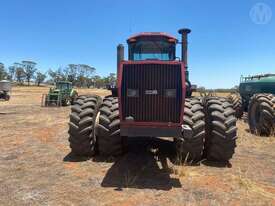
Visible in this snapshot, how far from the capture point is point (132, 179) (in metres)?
6.80

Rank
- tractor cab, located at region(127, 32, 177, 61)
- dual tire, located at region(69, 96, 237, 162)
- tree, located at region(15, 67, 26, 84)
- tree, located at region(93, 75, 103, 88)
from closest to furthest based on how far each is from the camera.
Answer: dual tire, located at region(69, 96, 237, 162), tractor cab, located at region(127, 32, 177, 61), tree, located at region(15, 67, 26, 84), tree, located at region(93, 75, 103, 88)

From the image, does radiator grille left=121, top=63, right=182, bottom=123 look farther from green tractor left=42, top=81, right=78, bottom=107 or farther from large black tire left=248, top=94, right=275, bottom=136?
green tractor left=42, top=81, right=78, bottom=107

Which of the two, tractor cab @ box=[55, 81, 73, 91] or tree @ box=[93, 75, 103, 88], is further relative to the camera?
tree @ box=[93, 75, 103, 88]

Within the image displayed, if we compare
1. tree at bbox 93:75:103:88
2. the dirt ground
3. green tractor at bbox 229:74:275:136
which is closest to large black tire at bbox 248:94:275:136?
green tractor at bbox 229:74:275:136

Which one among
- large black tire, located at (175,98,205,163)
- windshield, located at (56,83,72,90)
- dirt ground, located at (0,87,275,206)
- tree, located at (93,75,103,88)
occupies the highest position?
tree, located at (93,75,103,88)

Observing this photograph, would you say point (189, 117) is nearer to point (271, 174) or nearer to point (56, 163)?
point (271, 174)

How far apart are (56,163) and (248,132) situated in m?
8.42

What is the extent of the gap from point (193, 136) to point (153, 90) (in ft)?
4.82

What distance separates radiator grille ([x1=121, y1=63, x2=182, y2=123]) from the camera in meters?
7.02

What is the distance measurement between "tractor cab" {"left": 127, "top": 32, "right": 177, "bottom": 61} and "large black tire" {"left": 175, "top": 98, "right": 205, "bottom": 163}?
184 cm

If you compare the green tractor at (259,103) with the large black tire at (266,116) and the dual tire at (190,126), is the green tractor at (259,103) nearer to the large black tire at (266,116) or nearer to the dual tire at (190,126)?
the large black tire at (266,116)

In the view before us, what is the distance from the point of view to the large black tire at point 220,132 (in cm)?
789

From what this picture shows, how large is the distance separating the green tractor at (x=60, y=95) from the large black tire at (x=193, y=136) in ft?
82.2

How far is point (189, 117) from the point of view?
7676 millimetres
